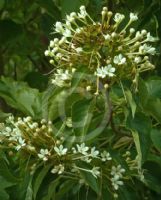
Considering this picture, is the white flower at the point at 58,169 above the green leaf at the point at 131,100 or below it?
below

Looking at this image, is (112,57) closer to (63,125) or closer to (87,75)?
(87,75)

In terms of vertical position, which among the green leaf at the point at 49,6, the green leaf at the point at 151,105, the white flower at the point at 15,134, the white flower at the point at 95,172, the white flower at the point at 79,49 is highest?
the green leaf at the point at 49,6

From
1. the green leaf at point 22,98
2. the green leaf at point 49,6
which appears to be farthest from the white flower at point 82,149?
the green leaf at point 49,6

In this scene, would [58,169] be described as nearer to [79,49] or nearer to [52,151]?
[52,151]

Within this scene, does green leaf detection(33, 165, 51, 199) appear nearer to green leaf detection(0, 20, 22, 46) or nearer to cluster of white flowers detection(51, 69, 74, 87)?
cluster of white flowers detection(51, 69, 74, 87)

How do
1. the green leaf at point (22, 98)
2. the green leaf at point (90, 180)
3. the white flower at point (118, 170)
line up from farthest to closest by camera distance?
the green leaf at point (22, 98)
the white flower at point (118, 170)
the green leaf at point (90, 180)

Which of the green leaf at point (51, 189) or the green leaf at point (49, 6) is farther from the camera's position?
the green leaf at point (49, 6)

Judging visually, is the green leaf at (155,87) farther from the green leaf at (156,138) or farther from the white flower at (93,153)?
the white flower at (93,153)

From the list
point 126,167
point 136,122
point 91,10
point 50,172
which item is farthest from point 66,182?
point 91,10
